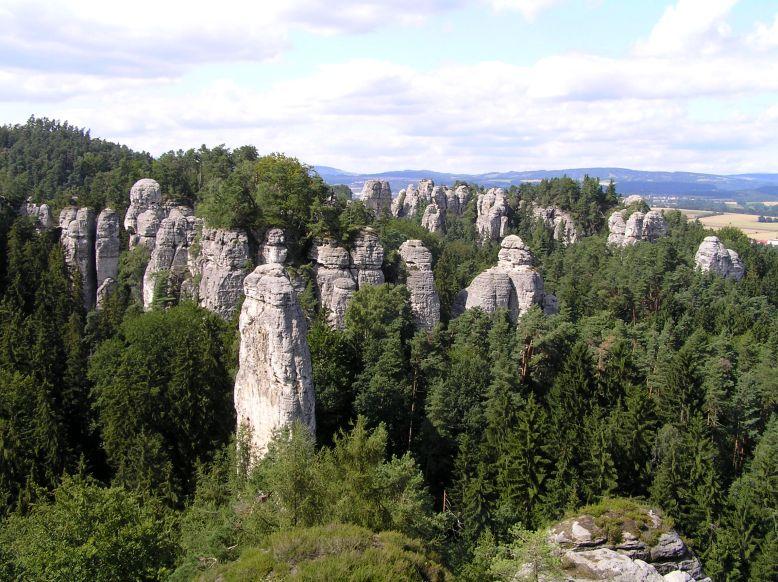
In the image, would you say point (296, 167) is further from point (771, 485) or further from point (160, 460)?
point (771, 485)

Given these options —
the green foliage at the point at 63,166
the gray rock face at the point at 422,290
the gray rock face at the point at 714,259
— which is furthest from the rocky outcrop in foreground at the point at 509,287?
the gray rock face at the point at 714,259

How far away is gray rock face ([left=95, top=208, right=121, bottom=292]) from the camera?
4859cm

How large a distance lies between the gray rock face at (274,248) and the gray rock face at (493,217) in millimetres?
54503

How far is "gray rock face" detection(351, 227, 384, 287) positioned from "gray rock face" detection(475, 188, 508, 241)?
5300 centimetres

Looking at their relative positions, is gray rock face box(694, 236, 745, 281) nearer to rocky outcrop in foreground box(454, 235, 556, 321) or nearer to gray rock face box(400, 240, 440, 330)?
rocky outcrop in foreground box(454, 235, 556, 321)

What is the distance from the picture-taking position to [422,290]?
3675 cm

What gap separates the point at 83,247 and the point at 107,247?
1.71 m

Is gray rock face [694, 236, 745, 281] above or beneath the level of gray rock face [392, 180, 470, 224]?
beneath

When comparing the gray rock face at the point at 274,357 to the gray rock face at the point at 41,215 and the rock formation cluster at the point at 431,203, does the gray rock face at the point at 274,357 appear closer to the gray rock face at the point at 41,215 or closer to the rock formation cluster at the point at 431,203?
the gray rock face at the point at 41,215

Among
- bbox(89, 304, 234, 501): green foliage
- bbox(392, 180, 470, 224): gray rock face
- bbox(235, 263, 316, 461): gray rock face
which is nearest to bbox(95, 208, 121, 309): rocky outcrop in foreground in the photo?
bbox(89, 304, 234, 501): green foliage

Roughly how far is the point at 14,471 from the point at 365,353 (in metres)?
15.4

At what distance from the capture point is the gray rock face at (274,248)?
36000 millimetres

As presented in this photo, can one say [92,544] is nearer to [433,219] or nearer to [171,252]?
[171,252]

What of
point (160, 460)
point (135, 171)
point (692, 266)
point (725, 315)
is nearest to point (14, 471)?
→ point (160, 460)
